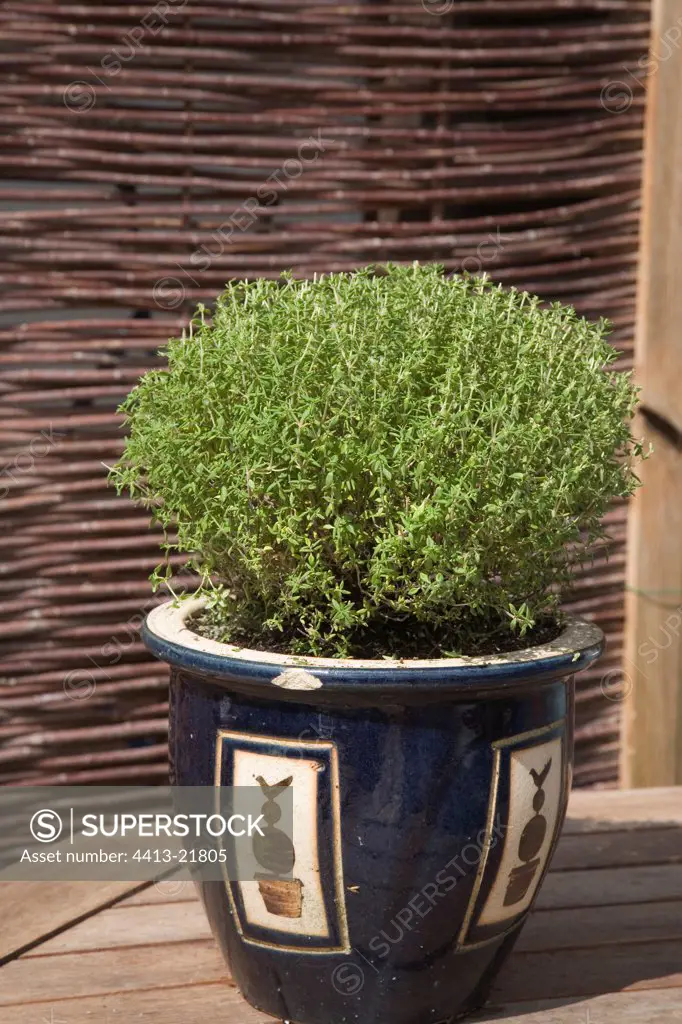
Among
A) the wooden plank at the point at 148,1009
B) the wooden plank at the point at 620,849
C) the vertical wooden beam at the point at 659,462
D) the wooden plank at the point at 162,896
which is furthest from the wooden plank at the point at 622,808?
the wooden plank at the point at 148,1009

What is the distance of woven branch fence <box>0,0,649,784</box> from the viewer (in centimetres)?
256

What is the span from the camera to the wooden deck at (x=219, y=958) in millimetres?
Result: 1826

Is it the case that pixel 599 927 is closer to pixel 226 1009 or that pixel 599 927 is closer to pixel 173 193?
pixel 226 1009

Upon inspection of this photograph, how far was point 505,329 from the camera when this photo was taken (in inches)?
66.1

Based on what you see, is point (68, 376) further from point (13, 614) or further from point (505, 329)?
point (505, 329)

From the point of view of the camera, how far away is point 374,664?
156cm

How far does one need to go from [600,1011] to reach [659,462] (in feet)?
4.88

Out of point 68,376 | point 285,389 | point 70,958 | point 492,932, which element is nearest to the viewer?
point 285,389

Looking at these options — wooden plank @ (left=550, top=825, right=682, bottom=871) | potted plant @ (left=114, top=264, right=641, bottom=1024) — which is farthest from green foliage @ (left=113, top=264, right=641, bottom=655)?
wooden plank @ (left=550, top=825, right=682, bottom=871)

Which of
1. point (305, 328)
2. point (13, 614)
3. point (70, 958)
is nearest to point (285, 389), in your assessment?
point (305, 328)

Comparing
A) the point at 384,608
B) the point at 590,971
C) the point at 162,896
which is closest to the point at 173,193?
the point at 384,608

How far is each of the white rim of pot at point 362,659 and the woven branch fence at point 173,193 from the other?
2.83ft

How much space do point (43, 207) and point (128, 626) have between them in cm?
104

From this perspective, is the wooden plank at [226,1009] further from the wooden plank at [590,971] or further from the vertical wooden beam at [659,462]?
the vertical wooden beam at [659,462]
